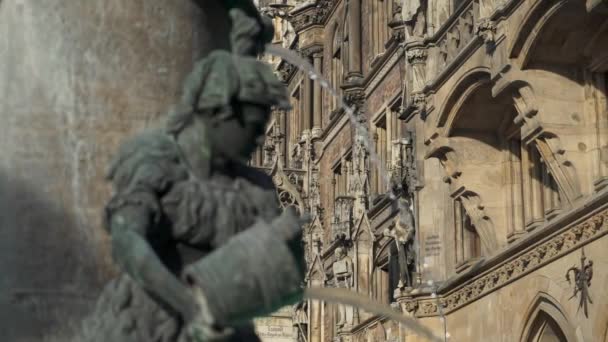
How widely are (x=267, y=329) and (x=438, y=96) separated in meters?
17.4

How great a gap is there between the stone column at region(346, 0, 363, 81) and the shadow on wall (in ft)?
90.0

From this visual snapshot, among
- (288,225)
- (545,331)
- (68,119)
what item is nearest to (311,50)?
(545,331)

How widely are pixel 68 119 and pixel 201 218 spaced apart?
0.84m

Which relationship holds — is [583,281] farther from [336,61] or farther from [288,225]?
[336,61]

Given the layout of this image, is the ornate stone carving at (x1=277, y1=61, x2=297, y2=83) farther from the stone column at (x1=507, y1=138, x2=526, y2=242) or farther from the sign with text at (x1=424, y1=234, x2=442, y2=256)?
the stone column at (x1=507, y1=138, x2=526, y2=242)

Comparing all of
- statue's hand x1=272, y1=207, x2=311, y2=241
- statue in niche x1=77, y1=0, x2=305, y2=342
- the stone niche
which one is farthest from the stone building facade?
statue's hand x1=272, y1=207, x2=311, y2=241

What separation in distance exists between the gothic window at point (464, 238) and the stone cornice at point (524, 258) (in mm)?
641

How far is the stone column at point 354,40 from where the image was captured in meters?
32.2

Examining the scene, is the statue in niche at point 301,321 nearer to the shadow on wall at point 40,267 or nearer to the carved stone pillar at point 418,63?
the carved stone pillar at point 418,63

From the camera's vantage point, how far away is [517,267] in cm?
1986

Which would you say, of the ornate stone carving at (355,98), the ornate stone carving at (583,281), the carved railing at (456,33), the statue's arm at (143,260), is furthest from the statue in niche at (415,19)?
the statue's arm at (143,260)

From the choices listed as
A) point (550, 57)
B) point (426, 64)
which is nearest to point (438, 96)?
point (426, 64)

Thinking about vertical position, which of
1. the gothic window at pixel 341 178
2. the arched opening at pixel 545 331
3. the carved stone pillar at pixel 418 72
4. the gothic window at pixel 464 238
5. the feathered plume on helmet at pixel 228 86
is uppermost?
the gothic window at pixel 341 178

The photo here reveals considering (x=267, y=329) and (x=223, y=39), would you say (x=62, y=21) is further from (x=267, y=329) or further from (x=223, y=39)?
(x=267, y=329)
